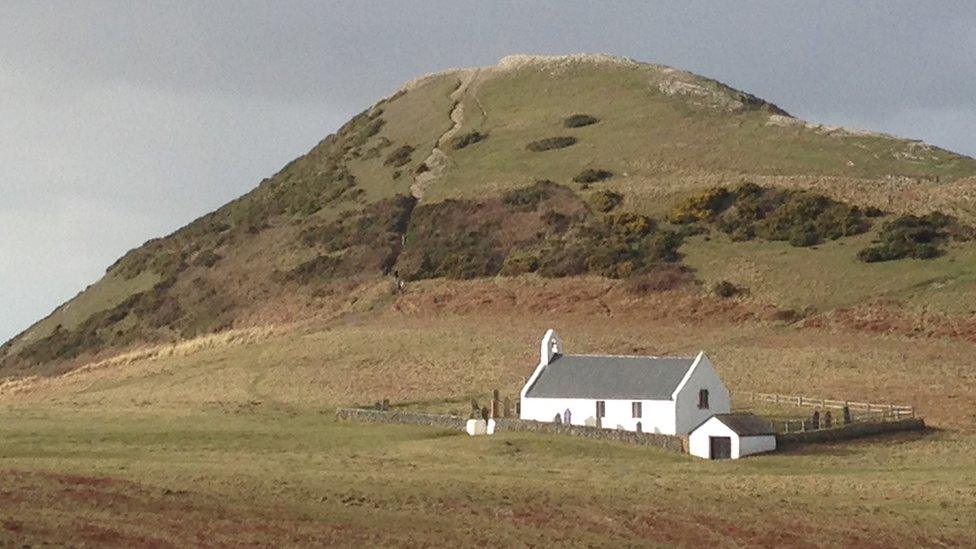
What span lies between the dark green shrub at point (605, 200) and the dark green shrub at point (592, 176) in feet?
14.8

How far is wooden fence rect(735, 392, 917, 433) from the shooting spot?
2547 inches

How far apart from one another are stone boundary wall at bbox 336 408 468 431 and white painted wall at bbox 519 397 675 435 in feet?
14.9

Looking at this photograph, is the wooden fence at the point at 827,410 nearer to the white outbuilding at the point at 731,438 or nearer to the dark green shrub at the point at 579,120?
the white outbuilding at the point at 731,438

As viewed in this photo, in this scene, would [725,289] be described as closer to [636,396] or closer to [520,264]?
[520,264]

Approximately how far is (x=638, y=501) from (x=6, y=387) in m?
77.8

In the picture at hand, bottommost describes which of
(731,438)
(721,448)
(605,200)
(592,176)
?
(721,448)

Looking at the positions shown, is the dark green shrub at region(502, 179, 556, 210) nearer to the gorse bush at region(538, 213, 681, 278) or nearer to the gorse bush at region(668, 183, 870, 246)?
the gorse bush at region(538, 213, 681, 278)

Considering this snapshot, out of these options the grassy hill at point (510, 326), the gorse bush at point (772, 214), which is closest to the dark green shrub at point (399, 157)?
the grassy hill at point (510, 326)

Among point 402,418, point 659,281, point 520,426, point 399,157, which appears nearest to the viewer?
point 520,426

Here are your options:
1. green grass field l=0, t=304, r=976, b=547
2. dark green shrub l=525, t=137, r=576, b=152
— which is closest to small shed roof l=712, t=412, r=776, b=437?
green grass field l=0, t=304, r=976, b=547

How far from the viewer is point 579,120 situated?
148 meters

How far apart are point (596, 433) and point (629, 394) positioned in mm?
5026

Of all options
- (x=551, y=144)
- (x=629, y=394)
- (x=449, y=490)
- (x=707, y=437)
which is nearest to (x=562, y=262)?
(x=551, y=144)

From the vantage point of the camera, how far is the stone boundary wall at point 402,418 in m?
Result: 66.1
